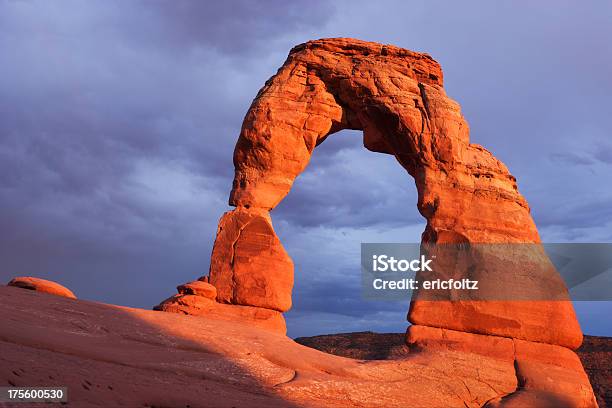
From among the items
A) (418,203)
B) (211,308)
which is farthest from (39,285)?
(418,203)

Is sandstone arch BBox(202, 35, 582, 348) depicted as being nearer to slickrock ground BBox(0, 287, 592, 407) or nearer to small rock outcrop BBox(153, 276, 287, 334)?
small rock outcrop BBox(153, 276, 287, 334)

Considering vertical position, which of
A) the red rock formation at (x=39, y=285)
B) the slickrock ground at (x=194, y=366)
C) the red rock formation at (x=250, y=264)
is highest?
the red rock formation at (x=250, y=264)

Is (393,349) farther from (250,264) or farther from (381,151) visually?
(250,264)

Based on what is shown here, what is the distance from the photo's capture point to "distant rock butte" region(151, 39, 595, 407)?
40.3ft

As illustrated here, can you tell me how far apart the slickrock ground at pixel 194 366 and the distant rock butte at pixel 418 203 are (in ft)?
2.85

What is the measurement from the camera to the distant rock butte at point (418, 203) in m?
12.3

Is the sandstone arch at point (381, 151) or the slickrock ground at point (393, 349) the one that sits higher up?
the sandstone arch at point (381, 151)

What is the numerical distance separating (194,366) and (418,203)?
757cm

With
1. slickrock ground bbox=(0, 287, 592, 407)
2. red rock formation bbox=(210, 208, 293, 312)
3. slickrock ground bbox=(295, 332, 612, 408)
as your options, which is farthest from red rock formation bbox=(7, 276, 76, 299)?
slickrock ground bbox=(295, 332, 612, 408)

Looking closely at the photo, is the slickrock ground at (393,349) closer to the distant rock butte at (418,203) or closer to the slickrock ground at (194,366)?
the distant rock butte at (418,203)

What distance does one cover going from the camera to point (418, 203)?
13977 millimetres

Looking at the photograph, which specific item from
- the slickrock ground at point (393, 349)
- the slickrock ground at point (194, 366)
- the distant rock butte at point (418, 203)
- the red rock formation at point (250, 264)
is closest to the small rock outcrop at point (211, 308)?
the distant rock butte at point (418, 203)

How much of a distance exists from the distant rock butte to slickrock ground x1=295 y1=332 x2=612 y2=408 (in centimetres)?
818

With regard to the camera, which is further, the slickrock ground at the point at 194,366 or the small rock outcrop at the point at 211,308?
the small rock outcrop at the point at 211,308
